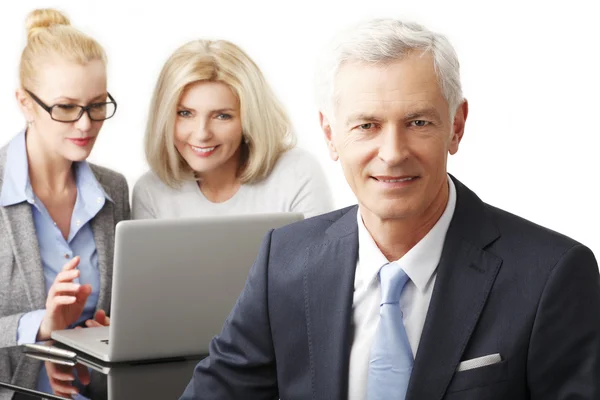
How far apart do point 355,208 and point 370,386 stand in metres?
0.36

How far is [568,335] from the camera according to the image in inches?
64.6

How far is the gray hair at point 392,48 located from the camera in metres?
1.69

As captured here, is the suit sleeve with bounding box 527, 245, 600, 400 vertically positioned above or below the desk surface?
above

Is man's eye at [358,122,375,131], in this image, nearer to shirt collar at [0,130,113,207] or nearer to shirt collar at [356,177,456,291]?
shirt collar at [356,177,456,291]

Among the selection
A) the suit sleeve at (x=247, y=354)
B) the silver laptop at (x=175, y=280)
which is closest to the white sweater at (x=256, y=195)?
the silver laptop at (x=175, y=280)

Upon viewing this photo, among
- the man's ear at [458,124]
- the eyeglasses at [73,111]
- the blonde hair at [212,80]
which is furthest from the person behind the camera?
the blonde hair at [212,80]

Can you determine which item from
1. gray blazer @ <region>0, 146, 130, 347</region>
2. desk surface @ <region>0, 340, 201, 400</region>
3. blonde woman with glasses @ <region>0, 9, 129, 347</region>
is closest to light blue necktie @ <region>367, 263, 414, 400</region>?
desk surface @ <region>0, 340, 201, 400</region>

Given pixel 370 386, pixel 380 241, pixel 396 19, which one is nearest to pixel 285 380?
pixel 370 386

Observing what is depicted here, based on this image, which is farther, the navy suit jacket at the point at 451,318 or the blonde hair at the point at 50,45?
the blonde hair at the point at 50,45

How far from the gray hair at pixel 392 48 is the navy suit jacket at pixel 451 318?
237mm

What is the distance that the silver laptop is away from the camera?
2.44 meters

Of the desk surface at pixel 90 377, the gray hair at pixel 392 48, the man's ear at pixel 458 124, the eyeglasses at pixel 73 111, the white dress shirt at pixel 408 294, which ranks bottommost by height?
the desk surface at pixel 90 377

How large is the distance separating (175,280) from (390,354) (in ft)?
2.76

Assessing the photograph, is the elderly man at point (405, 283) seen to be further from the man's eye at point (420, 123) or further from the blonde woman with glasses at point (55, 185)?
the blonde woman with glasses at point (55, 185)
